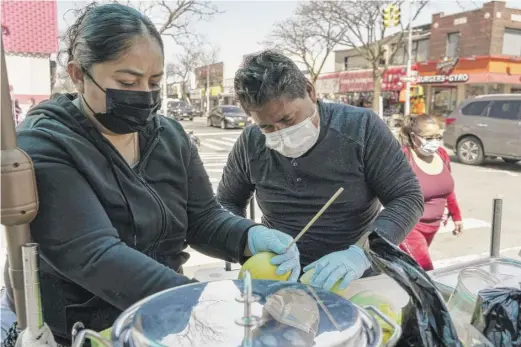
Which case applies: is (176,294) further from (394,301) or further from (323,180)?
(323,180)

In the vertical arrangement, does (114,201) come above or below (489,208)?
above

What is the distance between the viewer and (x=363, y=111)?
6.77ft

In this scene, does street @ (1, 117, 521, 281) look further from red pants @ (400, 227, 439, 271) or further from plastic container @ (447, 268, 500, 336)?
plastic container @ (447, 268, 500, 336)

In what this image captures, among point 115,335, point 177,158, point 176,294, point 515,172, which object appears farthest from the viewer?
point 515,172

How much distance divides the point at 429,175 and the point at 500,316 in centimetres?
281

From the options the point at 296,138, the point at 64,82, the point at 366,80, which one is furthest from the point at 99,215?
the point at 366,80

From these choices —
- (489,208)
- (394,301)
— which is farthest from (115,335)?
(489,208)

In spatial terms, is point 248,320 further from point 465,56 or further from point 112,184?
point 465,56

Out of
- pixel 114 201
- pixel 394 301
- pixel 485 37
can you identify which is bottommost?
pixel 394 301

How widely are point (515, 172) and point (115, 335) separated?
11084 mm

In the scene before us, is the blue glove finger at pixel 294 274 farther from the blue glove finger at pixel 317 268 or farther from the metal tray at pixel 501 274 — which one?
the metal tray at pixel 501 274

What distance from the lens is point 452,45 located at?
1062 inches

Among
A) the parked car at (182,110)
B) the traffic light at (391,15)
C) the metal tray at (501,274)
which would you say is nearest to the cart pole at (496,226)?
the metal tray at (501,274)

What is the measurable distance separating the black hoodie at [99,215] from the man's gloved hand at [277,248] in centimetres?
22
